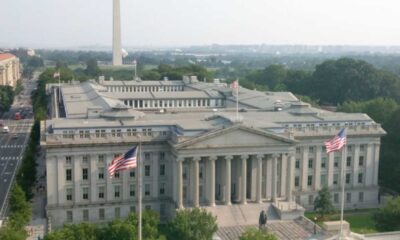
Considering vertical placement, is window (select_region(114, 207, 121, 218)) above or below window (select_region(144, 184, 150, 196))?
below

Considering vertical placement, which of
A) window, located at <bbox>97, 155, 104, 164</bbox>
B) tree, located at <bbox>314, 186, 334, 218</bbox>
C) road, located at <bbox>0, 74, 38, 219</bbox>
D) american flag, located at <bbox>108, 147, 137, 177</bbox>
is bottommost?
road, located at <bbox>0, 74, 38, 219</bbox>

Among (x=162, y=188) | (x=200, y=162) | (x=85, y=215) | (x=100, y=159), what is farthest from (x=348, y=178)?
(x=85, y=215)

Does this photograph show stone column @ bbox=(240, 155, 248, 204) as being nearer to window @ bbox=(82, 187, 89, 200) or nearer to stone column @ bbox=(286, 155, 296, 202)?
stone column @ bbox=(286, 155, 296, 202)

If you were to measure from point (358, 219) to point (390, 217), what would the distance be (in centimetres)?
1492

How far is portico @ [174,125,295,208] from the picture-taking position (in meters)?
75.2

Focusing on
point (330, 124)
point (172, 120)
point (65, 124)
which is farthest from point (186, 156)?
point (330, 124)

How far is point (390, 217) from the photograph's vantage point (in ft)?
213

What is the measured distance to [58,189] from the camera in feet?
247

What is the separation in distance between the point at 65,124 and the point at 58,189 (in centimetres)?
914

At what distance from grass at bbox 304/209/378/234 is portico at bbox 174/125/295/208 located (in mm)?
6336

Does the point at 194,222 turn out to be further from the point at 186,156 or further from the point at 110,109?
the point at 110,109

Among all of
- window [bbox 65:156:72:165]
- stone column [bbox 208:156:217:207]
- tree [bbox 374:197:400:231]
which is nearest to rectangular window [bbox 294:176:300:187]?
stone column [bbox 208:156:217:207]

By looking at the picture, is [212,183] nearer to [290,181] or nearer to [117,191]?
[290,181]

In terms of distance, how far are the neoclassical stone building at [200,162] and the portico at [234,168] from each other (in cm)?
14
